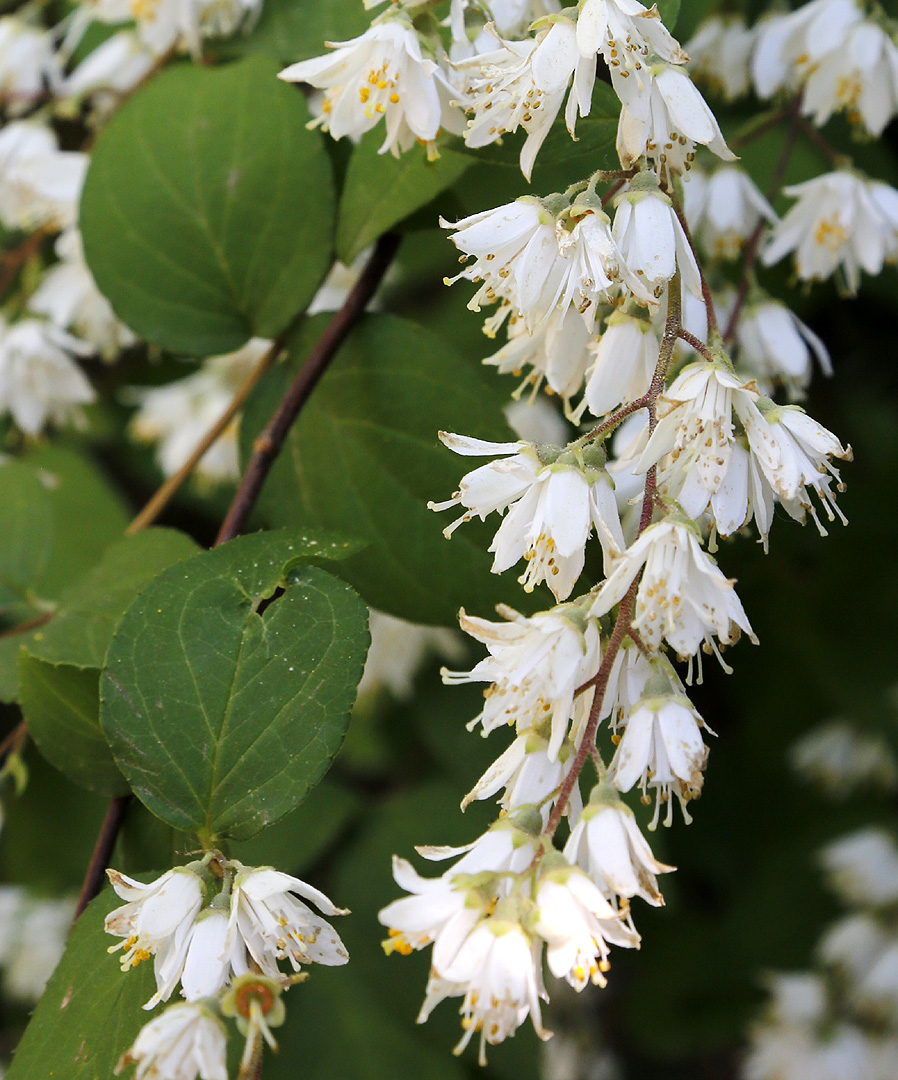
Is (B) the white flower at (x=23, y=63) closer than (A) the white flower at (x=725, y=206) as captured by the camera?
No

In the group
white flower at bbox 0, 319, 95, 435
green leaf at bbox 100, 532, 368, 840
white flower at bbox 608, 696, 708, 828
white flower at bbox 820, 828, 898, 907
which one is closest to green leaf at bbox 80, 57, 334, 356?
white flower at bbox 0, 319, 95, 435

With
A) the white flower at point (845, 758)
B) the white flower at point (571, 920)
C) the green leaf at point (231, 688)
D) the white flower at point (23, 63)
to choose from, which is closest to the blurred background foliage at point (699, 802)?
the white flower at point (845, 758)

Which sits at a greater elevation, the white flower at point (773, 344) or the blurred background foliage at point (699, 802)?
the white flower at point (773, 344)

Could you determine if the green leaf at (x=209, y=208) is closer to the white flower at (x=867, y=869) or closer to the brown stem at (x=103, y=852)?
the brown stem at (x=103, y=852)

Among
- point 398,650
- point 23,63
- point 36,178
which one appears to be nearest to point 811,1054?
point 398,650

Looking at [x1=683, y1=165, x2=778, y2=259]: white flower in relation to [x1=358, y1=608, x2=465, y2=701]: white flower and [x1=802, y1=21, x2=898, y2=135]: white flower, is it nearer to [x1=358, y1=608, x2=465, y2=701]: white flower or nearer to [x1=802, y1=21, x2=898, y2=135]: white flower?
[x1=802, y1=21, x2=898, y2=135]: white flower

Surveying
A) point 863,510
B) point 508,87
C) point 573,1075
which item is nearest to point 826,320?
A: point 863,510
